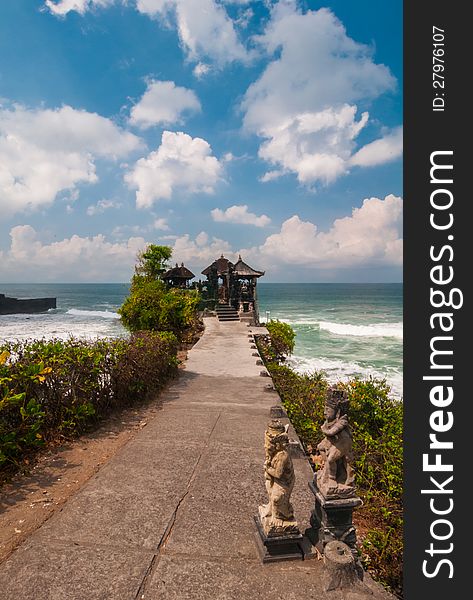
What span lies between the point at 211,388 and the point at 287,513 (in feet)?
18.6

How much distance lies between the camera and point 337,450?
10.3 feet

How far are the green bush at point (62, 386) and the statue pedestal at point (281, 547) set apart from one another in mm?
3351

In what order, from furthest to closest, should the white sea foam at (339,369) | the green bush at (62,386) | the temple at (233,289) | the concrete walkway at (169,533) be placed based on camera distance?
the temple at (233,289)
the white sea foam at (339,369)
the green bush at (62,386)
the concrete walkway at (169,533)

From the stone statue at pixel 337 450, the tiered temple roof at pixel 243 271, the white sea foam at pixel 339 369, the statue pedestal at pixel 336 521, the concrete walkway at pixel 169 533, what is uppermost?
the tiered temple roof at pixel 243 271

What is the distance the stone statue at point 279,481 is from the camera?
311cm

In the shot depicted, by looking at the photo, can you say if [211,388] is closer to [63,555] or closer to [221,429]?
[221,429]

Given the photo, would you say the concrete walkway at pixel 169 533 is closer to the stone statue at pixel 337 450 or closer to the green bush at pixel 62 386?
the stone statue at pixel 337 450

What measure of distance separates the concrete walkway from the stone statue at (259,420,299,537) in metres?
0.29

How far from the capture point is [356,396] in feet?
24.6

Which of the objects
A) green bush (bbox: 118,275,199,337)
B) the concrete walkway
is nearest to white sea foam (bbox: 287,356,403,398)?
green bush (bbox: 118,275,199,337)

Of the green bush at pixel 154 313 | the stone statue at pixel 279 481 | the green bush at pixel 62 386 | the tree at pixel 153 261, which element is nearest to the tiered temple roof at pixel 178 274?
the tree at pixel 153 261

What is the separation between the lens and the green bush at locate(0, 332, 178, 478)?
4.86 metres

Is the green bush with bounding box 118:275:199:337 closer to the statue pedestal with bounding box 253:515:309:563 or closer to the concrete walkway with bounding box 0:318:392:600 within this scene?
the concrete walkway with bounding box 0:318:392:600

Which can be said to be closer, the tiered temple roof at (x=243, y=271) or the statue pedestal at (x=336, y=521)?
the statue pedestal at (x=336, y=521)
